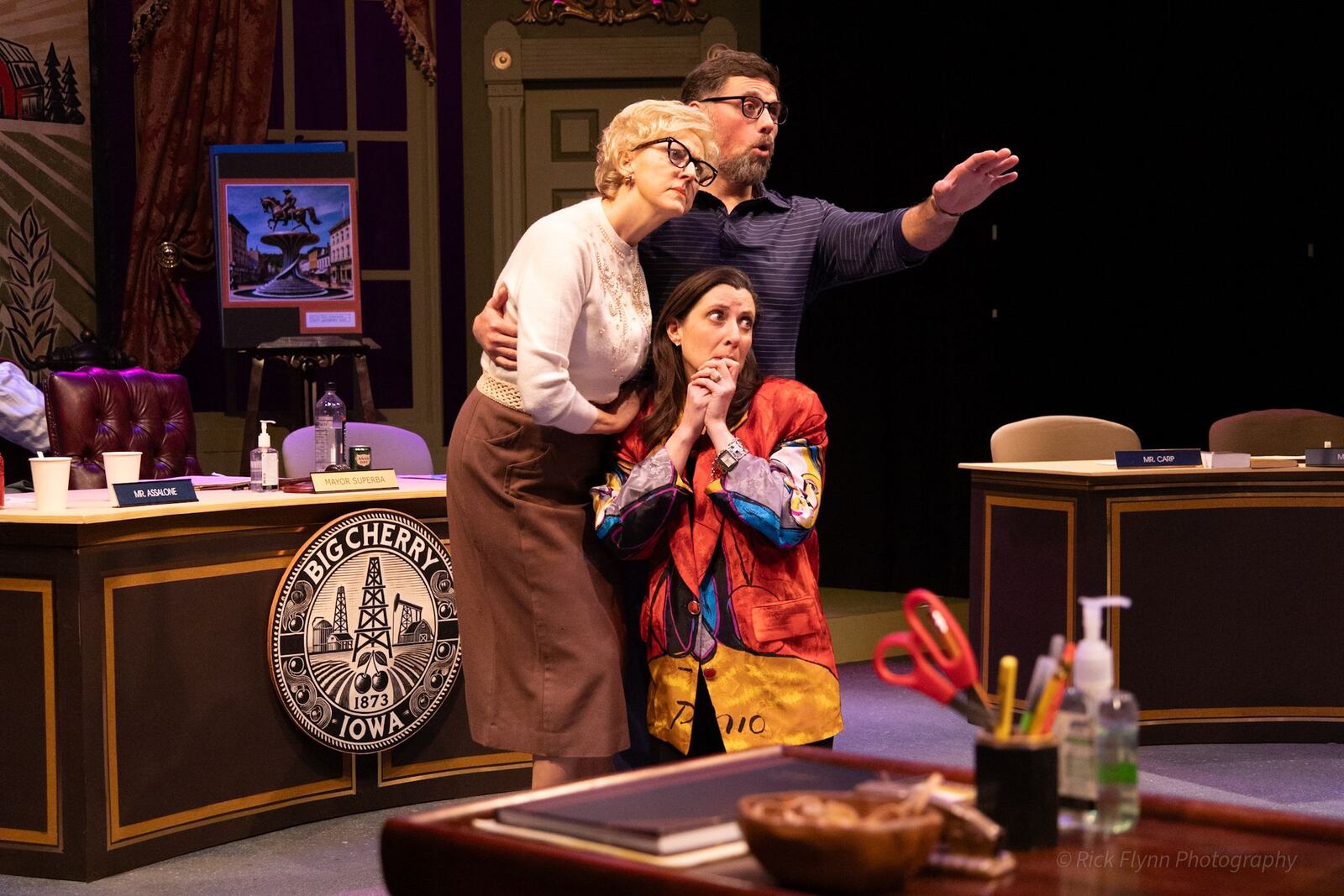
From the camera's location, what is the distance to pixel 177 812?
3.50m

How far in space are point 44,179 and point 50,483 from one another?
4.71 m

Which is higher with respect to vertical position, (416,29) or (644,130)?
(416,29)

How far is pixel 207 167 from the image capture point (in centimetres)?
766

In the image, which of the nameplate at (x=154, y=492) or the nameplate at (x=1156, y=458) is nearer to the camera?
the nameplate at (x=154, y=492)

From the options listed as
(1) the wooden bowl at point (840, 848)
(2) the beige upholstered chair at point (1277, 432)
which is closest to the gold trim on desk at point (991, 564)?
(2) the beige upholstered chair at point (1277, 432)

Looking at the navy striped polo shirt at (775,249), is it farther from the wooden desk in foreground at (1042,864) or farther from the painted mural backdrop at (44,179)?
the painted mural backdrop at (44,179)

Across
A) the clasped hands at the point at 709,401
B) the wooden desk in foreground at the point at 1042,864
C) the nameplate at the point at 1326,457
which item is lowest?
the wooden desk in foreground at the point at 1042,864

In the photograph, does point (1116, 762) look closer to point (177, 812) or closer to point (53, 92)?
point (177, 812)

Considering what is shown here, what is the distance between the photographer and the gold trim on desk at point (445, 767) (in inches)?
153

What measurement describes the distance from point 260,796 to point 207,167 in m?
4.81

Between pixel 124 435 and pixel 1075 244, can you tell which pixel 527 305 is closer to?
pixel 124 435

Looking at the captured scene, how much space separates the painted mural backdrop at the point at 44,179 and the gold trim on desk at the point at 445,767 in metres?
4.43

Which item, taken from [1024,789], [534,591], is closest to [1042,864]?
[1024,789]

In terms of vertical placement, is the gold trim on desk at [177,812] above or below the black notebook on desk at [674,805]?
below
